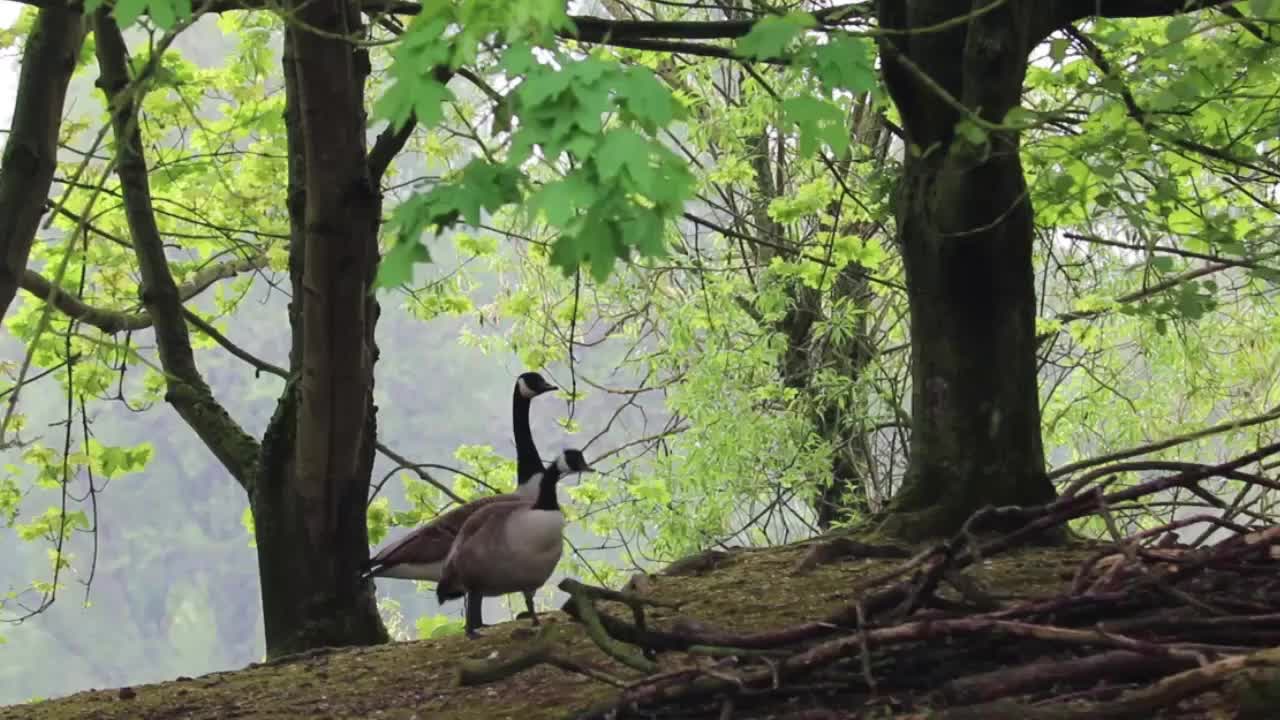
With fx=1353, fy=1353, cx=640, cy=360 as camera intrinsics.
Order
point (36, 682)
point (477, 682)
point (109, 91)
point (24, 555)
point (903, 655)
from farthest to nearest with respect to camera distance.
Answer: point (24, 555) → point (36, 682) → point (109, 91) → point (477, 682) → point (903, 655)

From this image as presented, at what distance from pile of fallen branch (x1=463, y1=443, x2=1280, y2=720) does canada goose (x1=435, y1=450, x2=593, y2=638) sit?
1.68 metres

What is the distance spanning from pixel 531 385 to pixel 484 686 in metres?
4.36

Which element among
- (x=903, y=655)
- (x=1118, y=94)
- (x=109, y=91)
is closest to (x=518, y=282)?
(x=109, y=91)

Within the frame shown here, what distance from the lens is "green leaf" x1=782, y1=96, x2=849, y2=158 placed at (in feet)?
8.38

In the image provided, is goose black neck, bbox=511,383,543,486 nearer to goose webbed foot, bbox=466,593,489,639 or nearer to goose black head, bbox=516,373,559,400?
goose black head, bbox=516,373,559,400

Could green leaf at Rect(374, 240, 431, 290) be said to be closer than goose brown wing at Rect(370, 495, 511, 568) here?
Yes

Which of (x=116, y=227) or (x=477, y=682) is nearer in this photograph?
(x=477, y=682)

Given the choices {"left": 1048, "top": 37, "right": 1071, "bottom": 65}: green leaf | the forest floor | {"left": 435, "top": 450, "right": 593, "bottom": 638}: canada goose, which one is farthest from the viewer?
{"left": 435, "top": 450, "right": 593, "bottom": 638}: canada goose

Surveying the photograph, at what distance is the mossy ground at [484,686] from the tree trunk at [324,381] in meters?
0.58

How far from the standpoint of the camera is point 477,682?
3.70 metres

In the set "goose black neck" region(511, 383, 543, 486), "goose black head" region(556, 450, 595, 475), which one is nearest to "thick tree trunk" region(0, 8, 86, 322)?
"goose black head" region(556, 450, 595, 475)

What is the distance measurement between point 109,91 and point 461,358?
182 ft

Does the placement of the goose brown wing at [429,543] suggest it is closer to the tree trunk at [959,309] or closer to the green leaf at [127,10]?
the tree trunk at [959,309]

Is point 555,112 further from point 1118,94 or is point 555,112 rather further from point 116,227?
point 116,227
